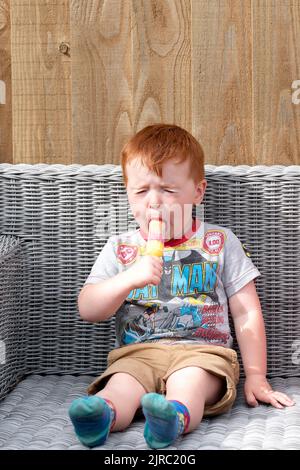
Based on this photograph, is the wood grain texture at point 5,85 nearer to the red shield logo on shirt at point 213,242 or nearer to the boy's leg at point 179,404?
the red shield logo on shirt at point 213,242

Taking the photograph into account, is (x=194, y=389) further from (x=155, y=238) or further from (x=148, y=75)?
(x=148, y=75)

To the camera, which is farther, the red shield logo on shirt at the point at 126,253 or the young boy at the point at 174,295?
the red shield logo on shirt at the point at 126,253

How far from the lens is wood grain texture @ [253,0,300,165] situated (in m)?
2.06

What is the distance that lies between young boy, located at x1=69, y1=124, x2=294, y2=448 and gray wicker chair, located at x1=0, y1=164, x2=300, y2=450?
0.33 ft

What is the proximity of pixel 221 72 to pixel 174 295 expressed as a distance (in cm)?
66

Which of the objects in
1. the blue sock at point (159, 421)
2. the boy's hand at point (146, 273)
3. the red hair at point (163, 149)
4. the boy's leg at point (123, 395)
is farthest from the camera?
the red hair at point (163, 149)

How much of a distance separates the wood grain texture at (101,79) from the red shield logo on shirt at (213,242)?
0.44 meters

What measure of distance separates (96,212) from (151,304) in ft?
0.98

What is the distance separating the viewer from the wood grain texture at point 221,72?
2074mm

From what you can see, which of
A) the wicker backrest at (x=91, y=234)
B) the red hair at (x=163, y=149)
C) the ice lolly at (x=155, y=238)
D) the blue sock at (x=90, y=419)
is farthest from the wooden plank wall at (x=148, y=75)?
the blue sock at (x=90, y=419)

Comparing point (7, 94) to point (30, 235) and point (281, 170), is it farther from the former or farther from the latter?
point (281, 170)

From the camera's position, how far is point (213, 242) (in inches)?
70.0

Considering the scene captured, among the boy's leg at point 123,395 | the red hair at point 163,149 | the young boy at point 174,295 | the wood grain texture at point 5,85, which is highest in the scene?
the wood grain texture at point 5,85
